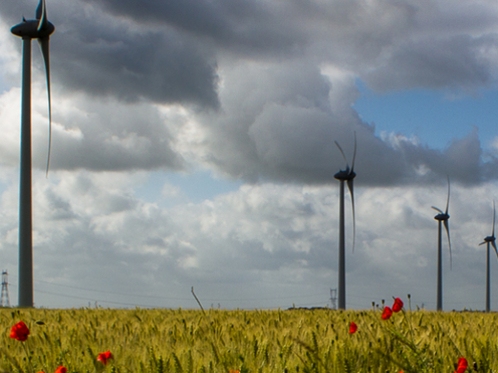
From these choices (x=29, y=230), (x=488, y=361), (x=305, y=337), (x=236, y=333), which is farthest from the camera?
(x=29, y=230)

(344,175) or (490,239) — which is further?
(490,239)

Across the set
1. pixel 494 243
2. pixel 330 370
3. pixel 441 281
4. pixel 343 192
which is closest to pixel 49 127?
pixel 343 192

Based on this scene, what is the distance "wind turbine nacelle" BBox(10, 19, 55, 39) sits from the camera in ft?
91.9

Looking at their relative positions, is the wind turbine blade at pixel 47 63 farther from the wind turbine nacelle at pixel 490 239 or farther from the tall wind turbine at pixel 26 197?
the wind turbine nacelle at pixel 490 239

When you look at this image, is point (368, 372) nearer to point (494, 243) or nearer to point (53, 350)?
point (53, 350)

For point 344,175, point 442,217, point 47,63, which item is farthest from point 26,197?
point 442,217

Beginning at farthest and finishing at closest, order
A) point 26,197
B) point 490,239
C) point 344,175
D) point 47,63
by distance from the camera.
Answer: point 490,239
point 344,175
point 47,63
point 26,197

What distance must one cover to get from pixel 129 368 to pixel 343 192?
33726 mm

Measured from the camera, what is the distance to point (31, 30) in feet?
92.0

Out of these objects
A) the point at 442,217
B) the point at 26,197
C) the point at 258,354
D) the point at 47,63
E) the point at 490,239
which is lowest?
the point at 258,354

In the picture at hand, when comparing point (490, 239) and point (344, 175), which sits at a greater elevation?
point (344, 175)

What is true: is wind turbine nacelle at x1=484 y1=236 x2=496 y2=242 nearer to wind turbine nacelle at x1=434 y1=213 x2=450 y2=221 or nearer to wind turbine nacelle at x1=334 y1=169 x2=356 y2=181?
wind turbine nacelle at x1=434 y1=213 x2=450 y2=221

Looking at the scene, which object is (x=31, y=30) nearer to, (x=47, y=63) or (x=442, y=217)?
(x=47, y=63)

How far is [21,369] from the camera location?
4465mm
